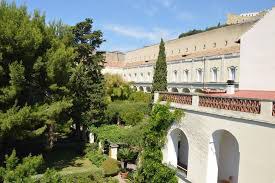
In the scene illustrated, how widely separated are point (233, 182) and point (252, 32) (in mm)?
8298

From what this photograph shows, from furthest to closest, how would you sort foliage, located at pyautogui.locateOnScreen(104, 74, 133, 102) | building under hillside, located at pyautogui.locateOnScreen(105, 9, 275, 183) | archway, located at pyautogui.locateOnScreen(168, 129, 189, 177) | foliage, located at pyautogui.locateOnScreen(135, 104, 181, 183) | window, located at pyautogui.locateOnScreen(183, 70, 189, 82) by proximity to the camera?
window, located at pyautogui.locateOnScreen(183, 70, 189, 82)
foliage, located at pyautogui.locateOnScreen(104, 74, 133, 102)
archway, located at pyautogui.locateOnScreen(168, 129, 189, 177)
foliage, located at pyautogui.locateOnScreen(135, 104, 181, 183)
building under hillside, located at pyautogui.locateOnScreen(105, 9, 275, 183)

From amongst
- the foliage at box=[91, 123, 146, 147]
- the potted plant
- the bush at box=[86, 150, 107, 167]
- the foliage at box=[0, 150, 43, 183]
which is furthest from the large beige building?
the foliage at box=[0, 150, 43, 183]

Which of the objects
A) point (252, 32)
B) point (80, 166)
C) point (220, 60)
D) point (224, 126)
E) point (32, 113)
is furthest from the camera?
point (220, 60)

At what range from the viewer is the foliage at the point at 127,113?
3369 centimetres

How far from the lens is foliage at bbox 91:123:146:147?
2480cm

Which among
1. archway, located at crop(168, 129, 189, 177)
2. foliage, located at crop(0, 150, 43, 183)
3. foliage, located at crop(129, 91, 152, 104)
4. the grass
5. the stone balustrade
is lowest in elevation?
the grass

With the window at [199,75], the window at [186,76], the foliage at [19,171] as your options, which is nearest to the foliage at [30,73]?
the foliage at [19,171]

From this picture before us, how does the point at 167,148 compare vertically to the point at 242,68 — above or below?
below

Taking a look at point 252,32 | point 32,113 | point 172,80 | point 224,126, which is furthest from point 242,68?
point 172,80

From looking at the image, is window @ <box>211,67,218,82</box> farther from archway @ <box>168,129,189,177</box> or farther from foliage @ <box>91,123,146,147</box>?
archway @ <box>168,129,189,177</box>

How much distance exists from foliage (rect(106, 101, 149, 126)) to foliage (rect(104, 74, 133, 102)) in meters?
4.64

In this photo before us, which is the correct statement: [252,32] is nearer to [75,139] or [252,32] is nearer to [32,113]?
[32,113]

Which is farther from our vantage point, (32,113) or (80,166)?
(80,166)

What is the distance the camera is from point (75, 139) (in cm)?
3450
